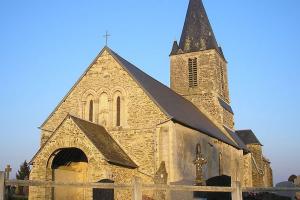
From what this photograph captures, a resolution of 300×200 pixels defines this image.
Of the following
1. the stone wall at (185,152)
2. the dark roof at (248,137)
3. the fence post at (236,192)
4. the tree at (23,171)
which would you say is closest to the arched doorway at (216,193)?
the stone wall at (185,152)

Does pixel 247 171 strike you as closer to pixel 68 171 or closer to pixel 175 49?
pixel 175 49

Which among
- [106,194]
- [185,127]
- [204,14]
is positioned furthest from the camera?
[204,14]

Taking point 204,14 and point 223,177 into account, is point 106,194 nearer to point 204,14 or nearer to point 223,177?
point 223,177

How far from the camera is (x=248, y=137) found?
47688mm

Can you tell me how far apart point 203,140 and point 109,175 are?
9.74 m

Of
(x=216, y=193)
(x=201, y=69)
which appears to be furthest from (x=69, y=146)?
(x=201, y=69)

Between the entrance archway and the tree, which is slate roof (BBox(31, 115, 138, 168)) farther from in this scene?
the tree

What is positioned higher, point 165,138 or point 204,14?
point 204,14

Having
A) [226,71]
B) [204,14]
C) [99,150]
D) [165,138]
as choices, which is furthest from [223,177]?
[204,14]

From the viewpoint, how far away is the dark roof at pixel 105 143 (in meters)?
19.5

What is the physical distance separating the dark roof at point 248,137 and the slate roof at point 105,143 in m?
27.6

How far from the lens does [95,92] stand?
24.9 metres

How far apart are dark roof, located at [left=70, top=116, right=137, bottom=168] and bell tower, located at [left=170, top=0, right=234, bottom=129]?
13.6 m

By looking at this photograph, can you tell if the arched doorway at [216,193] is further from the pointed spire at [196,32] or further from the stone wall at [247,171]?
the pointed spire at [196,32]
